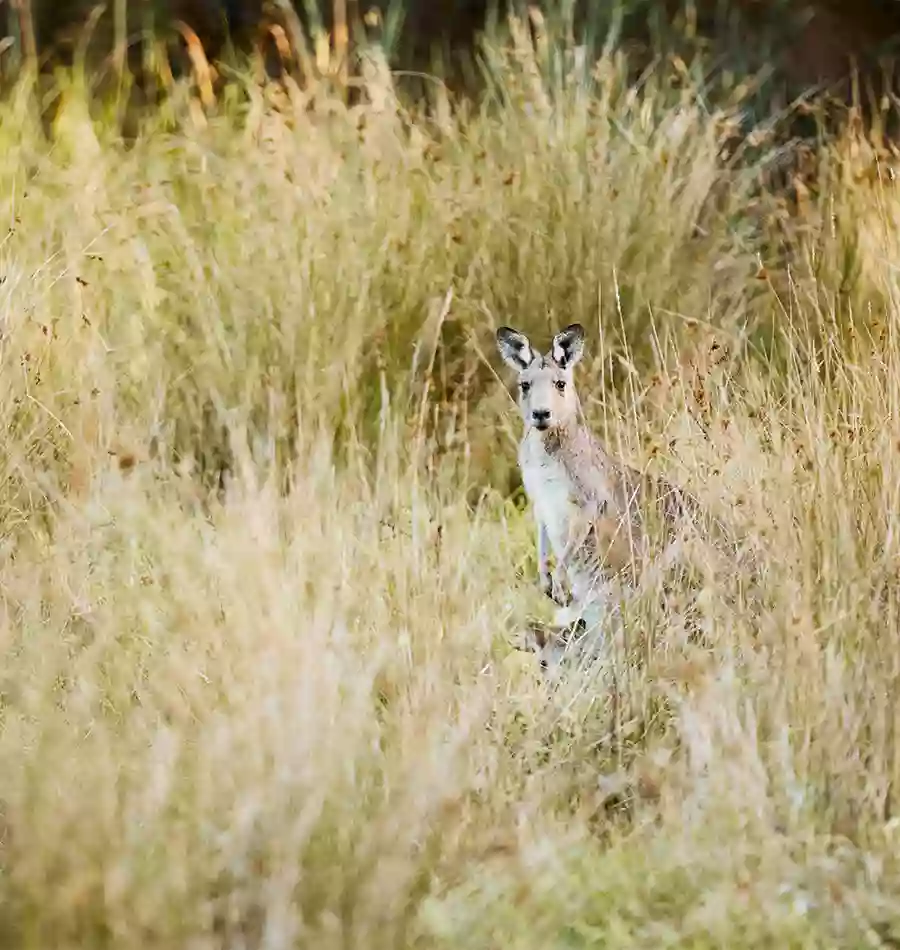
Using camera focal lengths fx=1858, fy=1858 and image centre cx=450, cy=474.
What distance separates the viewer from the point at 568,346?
16.5 feet

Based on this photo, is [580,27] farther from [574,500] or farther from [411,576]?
[411,576]

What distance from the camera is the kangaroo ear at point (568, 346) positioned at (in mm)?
4949

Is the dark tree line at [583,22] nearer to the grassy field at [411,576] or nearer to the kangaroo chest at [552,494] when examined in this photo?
the grassy field at [411,576]

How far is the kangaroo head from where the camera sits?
4875mm

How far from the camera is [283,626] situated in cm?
351

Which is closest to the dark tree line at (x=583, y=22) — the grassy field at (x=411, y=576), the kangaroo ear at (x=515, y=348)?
the grassy field at (x=411, y=576)

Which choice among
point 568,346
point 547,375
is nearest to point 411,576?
point 547,375

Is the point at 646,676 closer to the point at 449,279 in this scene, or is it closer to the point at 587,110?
the point at 449,279

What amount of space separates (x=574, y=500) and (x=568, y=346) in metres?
0.48

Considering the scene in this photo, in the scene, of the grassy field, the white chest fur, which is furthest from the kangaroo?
the grassy field

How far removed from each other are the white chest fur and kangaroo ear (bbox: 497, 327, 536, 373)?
252 millimetres

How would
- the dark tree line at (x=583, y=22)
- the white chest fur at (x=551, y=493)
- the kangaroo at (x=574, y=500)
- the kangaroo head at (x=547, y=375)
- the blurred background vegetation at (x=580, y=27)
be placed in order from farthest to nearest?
the dark tree line at (x=583, y=22)
the blurred background vegetation at (x=580, y=27)
the kangaroo head at (x=547, y=375)
the white chest fur at (x=551, y=493)
the kangaroo at (x=574, y=500)

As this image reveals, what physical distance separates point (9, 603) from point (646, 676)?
1466 mm

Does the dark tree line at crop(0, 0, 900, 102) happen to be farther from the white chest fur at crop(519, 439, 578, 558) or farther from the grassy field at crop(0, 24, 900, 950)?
the white chest fur at crop(519, 439, 578, 558)
